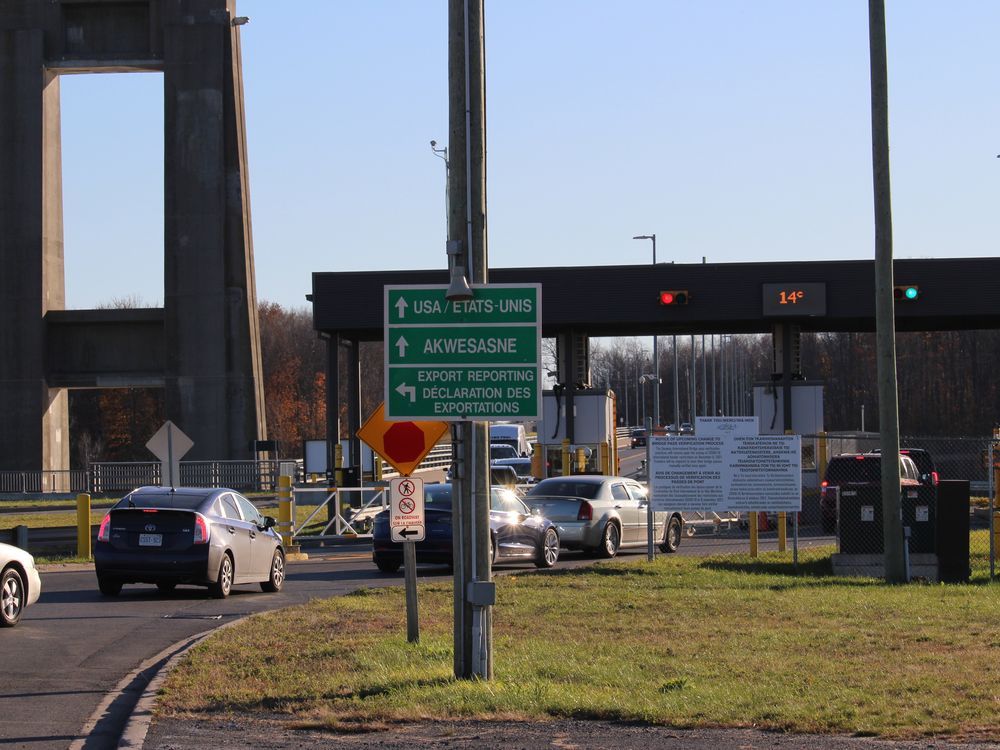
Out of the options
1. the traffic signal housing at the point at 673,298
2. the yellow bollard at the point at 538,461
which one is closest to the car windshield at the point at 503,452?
the yellow bollard at the point at 538,461

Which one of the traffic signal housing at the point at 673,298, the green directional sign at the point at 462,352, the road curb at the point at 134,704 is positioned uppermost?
the traffic signal housing at the point at 673,298

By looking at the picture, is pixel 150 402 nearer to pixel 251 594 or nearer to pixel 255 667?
pixel 251 594

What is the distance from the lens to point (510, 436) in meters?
72.1

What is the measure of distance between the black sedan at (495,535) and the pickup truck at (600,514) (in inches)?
63.7

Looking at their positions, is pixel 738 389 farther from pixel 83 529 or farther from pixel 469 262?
pixel 469 262

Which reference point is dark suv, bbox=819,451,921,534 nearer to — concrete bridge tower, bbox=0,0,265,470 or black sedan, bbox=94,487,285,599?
black sedan, bbox=94,487,285,599

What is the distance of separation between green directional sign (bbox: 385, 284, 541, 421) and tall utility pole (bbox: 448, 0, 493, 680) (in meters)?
0.22

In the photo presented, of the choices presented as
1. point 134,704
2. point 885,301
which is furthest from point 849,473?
point 134,704

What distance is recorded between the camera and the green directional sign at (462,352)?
35.9 ft

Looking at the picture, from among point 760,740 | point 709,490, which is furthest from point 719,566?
point 760,740

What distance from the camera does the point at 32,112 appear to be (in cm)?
5066

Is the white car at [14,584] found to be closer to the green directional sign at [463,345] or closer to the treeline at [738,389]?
the green directional sign at [463,345]

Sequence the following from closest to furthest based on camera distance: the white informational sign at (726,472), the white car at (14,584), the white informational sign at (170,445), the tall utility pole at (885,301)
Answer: the white car at (14,584) < the tall utility pole at (885,301) < the white informational sign at (726,472) < the white informational sign at (170,445)

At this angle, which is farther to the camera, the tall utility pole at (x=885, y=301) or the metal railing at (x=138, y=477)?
the metal railing at (x=138, y=477)
